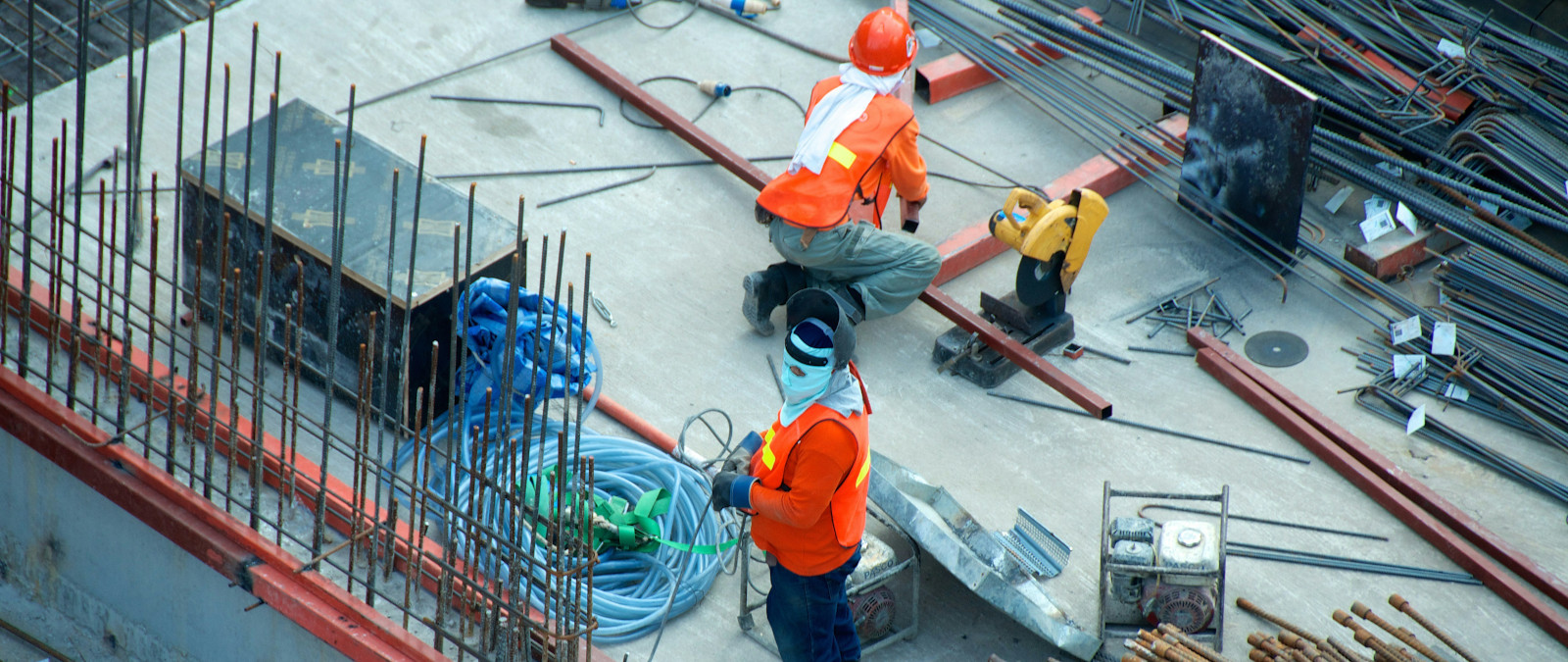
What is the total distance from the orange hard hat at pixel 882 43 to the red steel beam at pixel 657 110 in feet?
4.55

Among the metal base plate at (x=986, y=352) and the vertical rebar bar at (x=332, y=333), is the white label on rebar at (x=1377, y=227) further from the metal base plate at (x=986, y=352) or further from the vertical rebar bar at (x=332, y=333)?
the vertical rebar bar at (x=332, y=333)

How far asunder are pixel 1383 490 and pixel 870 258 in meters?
2.90

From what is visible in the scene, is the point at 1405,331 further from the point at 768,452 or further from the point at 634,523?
the point at 634,523

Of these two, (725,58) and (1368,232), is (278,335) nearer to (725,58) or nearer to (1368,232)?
(725,58)

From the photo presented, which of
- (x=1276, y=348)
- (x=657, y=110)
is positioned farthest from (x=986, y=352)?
(x=657, y=110)

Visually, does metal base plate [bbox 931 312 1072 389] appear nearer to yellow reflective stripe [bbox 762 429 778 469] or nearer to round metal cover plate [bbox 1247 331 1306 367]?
round metal cover plate [bbox 1247 331 1306 367]

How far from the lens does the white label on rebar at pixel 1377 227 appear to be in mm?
9258

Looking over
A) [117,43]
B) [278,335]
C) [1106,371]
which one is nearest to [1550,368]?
[1106,371]

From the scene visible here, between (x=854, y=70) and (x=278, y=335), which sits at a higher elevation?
(x=854, y=70)

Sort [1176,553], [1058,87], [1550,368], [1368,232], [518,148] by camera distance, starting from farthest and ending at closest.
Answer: [1058,87] < [518,148] < [1368,232] < [1550,368] < [1176,553]

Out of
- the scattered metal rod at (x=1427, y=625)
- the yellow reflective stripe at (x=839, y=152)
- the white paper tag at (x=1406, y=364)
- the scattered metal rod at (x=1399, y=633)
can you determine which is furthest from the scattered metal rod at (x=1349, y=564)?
the yellow reflective stripe at (x=839, y=152)

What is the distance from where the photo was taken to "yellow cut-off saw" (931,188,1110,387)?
27.0 feet

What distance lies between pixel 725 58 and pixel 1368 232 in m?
4.46

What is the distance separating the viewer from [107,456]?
22.6ft
